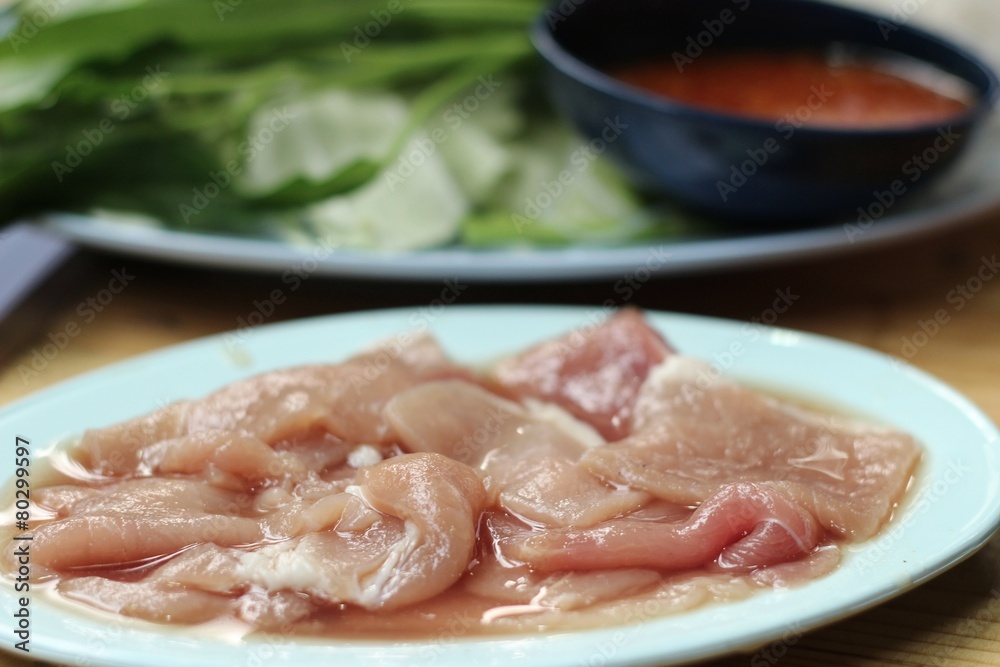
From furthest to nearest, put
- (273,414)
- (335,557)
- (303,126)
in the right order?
(303,126), (273,414), (335,557)

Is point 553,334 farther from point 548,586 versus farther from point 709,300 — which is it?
point 548,586

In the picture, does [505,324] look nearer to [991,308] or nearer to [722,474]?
[722,474]

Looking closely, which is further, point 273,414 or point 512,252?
point 512,252

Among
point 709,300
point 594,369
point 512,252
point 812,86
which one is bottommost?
point 709,300

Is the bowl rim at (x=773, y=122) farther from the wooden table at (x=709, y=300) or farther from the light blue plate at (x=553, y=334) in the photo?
the light blue plate at (x=553, y=334)

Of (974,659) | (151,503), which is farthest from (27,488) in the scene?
(974,659)

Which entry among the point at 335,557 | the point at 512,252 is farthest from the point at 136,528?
the point at 512,252

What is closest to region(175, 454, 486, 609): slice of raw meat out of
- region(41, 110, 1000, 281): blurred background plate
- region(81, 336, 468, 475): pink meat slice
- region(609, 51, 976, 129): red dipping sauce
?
region(81, 336, 468, 475): pink meat slice
